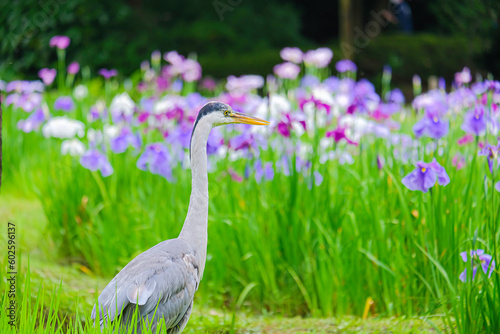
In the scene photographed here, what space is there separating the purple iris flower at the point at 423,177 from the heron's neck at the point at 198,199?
2.59ft

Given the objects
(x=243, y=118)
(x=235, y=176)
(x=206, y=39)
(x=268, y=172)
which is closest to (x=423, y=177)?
(x=243, y=118)

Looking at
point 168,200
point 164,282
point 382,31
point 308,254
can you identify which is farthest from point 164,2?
point 164,282

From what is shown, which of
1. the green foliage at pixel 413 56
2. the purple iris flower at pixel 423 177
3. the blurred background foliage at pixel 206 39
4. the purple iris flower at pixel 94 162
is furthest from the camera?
the green foliage at pixel 413 56

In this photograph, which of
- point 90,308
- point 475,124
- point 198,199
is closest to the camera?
point 198,199

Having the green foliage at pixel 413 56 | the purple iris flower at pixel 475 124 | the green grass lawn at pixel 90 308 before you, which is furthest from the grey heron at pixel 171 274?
the green foliage at pixel 413 56

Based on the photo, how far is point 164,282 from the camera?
81.7 inches

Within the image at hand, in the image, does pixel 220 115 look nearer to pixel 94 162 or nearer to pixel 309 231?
pixel 309 231

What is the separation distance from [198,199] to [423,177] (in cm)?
89

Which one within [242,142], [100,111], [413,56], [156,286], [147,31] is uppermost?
[147,31]

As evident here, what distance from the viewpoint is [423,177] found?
241cm

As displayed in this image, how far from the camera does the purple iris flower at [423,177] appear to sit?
7.87 ft

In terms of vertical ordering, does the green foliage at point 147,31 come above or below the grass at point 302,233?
above

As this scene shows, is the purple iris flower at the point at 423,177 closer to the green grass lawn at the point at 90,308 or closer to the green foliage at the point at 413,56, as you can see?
the green grass lawn at the point at 90,308

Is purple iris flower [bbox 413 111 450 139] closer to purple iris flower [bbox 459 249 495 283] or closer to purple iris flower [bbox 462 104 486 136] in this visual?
purple iris flower [bbox 462 104 486 136]
